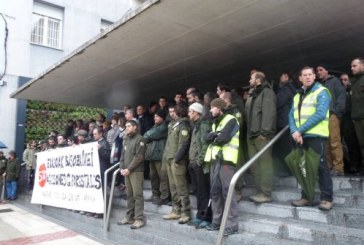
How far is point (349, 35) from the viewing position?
5391mm

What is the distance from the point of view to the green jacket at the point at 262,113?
465 centimetres

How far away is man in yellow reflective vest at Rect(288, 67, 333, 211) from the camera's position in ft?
13.1

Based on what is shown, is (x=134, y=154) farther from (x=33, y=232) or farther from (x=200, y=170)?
(x=33, y=232)

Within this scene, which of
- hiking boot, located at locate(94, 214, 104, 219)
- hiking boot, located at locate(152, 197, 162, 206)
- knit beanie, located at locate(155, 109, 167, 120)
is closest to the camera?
hiking boot, located at locate(152, 197, 162, 206)

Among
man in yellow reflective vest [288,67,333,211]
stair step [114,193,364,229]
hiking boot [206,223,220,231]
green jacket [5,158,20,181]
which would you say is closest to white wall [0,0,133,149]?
green jacket [5,158,20,181]

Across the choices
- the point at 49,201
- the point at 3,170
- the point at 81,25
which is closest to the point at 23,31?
the point at 81,25

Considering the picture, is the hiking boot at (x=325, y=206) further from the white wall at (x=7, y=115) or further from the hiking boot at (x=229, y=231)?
the white wall at (x=7, y=115)

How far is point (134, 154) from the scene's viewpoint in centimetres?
578

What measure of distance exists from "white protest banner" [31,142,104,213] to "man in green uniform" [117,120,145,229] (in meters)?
0.67

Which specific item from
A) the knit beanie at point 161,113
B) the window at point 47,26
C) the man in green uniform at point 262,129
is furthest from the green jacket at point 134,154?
the window at point 47,26

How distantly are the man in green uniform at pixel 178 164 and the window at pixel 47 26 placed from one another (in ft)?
32.7

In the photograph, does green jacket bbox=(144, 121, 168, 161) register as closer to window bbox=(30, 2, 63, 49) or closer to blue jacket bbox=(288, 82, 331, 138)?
blue jacket bbox=(288, 82, 331, 138)

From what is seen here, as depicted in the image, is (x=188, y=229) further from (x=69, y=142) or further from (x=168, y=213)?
(x=69, y=142)

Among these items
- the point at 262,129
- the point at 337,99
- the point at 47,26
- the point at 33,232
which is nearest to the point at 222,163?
the point at 262,129
